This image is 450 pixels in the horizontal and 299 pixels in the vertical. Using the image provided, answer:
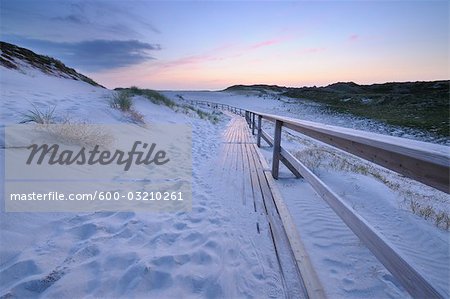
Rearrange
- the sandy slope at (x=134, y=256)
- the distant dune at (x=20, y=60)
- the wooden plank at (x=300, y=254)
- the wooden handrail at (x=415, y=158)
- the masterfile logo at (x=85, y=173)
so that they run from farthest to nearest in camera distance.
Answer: the distant dune at (x=20, y=60)
the masterfile logo at (x=85, y=173)
the wooden plank at (x=300, y=254)
the sandy slope at (x=134, y=256)
the wooden handrail at (x=415, y=158)

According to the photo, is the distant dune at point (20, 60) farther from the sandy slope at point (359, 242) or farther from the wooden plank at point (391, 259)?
the wooden plank at point (391, 259)

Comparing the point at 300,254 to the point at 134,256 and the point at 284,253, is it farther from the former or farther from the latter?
the point at 134,256

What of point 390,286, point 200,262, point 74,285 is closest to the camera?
point 74,285

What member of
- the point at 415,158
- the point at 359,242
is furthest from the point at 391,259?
the point at 359,242

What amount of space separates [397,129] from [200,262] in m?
23.0

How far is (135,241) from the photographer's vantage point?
2.71 m

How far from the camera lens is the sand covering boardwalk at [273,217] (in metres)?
2.29

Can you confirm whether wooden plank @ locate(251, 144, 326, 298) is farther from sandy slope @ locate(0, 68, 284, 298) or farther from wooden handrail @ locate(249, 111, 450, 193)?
wooden handrail @ locate(249, 111, 450, 193)

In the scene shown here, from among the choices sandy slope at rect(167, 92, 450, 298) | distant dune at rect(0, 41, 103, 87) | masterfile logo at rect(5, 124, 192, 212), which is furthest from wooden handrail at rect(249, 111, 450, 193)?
distant dune at rect(0, 41, 103, 87)

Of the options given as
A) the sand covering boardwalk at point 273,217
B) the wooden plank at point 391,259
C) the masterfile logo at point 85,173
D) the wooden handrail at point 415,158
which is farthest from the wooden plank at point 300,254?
the masterfile logo at point 85,173

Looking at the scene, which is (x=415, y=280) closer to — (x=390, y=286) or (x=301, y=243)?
(x=390, y=286)

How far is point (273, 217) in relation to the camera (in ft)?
11.6

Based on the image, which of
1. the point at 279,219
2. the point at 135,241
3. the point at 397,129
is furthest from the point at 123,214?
Answer: the point at 397,129

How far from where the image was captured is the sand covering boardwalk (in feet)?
7.53
